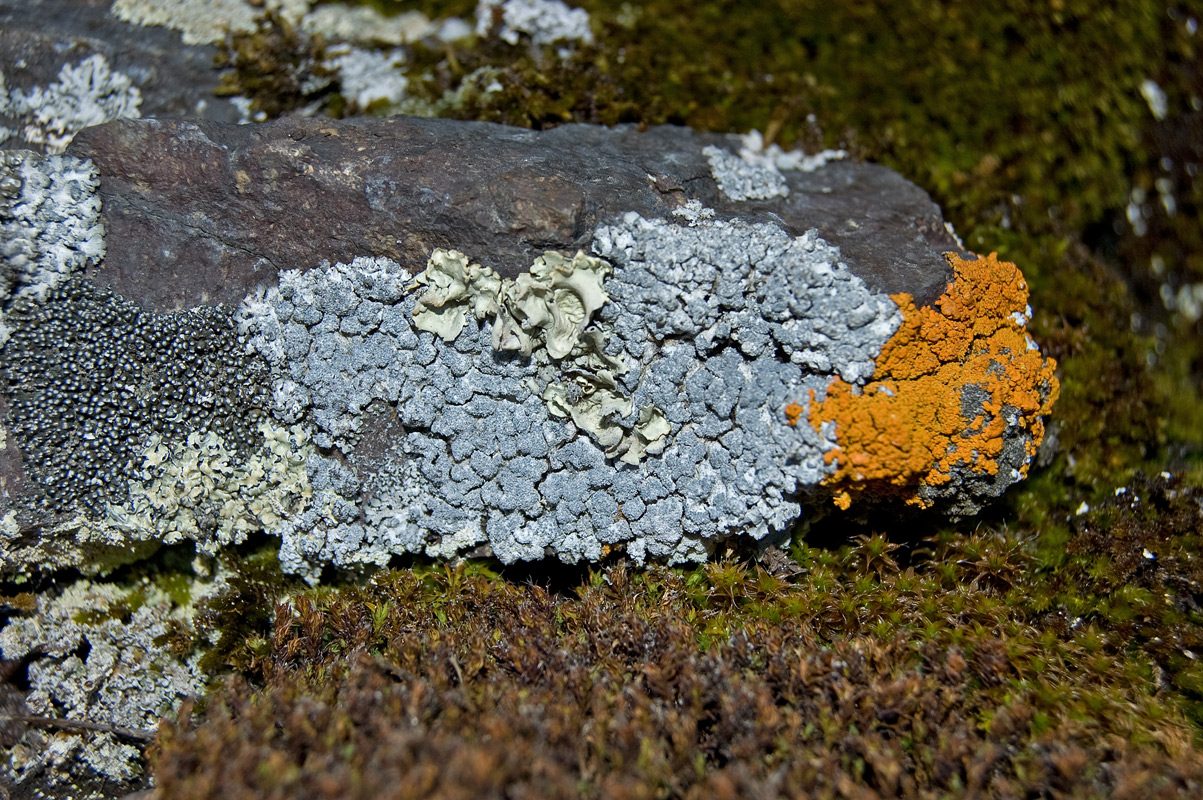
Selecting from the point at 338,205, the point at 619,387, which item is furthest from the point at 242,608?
the point at 619,387

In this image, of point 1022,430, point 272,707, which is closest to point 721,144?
point 1022,430

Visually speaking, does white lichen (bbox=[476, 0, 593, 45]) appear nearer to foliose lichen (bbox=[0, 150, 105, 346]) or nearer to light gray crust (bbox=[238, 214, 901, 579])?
light gray crust (bbox=[238, 214, 901, 579])

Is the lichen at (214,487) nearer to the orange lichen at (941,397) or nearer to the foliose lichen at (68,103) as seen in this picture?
the foliose lichen at (68,103)

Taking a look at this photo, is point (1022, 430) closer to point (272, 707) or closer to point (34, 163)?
point (272, 707)

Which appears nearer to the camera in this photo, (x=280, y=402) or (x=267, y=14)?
(x=280, y=402)

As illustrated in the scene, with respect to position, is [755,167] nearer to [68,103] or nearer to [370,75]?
[370,75]
